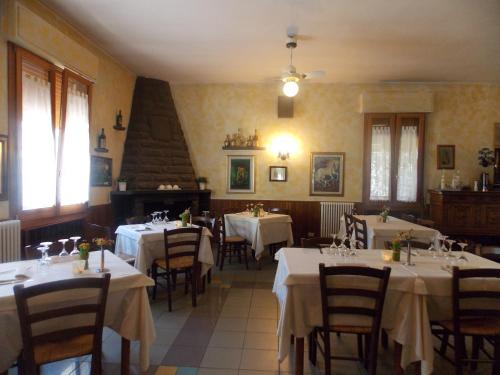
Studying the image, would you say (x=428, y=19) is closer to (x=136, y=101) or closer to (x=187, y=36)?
(x=187, y=36)

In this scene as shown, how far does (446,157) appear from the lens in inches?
289

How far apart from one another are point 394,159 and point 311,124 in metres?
1.99

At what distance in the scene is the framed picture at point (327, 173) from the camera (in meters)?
7.58

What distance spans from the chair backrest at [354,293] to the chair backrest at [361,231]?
2351mm

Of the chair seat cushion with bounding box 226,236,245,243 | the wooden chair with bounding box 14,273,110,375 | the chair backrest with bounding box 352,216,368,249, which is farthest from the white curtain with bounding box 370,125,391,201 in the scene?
the wooden chair with bounding box 14,273,110,375

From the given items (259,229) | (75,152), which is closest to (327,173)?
(259,229)

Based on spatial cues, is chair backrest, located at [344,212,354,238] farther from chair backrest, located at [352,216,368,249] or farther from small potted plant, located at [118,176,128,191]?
small potted plant, located at [118,176,128,191]

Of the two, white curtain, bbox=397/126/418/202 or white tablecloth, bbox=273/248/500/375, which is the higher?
white curtain, bbox=397/126/418/202

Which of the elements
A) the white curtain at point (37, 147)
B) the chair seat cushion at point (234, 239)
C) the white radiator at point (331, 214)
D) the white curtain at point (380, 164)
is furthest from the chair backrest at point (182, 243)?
the white curtain at point (380, 164)

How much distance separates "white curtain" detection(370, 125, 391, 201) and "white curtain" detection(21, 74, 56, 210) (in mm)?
6207

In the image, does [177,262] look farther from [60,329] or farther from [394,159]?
[394,159]

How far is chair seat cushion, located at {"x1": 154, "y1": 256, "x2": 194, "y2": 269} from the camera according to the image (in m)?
4.06

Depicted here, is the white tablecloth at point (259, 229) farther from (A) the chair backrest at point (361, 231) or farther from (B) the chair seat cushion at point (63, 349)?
(B) the chair seat cushion at point (63, 349)

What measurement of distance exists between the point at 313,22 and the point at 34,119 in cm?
393
